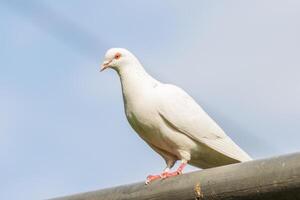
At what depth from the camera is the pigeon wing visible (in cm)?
644

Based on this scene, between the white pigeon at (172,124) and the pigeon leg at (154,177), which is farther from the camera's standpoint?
the white pigeon at (172,124)

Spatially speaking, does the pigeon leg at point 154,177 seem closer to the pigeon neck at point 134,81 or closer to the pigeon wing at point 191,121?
the pigeon wing at point 191,121

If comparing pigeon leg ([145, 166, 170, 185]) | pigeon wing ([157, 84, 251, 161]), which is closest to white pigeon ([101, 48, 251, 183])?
pigeon wing ([157, 84, 251, 161])

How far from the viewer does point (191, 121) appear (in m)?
6.63

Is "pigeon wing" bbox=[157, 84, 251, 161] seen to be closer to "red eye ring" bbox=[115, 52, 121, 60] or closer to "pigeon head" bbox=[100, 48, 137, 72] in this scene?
"pigeon head" bbox=[100, 48, 137, 72]

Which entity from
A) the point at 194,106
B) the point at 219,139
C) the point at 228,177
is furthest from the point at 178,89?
the point at 228,177

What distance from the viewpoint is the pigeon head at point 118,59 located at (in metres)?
6.93

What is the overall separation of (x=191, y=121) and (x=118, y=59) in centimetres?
103

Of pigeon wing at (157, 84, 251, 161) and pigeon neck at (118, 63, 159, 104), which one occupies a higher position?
pigeon neck at (118, 63, 159, 104)

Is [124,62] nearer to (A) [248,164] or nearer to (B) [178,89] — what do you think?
(B) [178,89]

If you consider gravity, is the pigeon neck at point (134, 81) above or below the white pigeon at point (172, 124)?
above

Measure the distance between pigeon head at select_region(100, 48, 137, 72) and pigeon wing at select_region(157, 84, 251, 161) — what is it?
1.57 ft

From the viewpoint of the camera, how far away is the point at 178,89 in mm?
6789

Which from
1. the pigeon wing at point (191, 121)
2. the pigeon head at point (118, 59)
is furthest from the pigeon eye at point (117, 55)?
the pigeon wing at point (191, 121)
